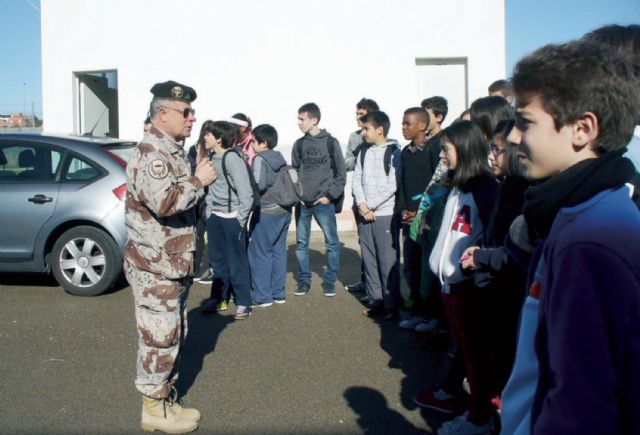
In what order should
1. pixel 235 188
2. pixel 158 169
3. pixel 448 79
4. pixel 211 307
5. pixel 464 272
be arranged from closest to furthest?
pixel 464 272
pixel 158 169
pixel 235 188
pixel 211 307
pixel 448 79

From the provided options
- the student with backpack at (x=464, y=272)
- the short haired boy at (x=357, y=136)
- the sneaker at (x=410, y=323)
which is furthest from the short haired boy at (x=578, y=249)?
the short haired boy at (x=357, y=136)

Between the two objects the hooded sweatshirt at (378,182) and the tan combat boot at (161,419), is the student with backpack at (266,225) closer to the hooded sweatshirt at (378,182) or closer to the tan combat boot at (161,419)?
the hooded sweatshirt at (378,182)

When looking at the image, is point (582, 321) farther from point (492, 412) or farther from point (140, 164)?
point (140, 164)

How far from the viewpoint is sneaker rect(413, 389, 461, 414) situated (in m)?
3.85

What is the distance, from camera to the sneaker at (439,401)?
3.85m

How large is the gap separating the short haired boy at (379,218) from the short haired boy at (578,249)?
14.3 ft

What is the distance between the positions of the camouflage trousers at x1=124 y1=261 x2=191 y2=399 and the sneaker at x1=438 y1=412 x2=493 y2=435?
162cm

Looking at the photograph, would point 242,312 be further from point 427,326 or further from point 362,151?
point 362,151

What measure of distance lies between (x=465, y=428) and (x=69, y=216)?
16.4ft

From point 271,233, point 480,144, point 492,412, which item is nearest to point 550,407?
point 492,412

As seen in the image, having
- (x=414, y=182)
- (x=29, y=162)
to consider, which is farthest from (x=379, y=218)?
(x=29, y=162)

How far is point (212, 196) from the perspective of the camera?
19.9 feet

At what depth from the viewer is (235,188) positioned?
585 centimetres

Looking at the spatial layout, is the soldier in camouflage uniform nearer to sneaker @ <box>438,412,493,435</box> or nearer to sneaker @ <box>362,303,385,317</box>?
sneaker @ <box>438,412,493,435</box>
